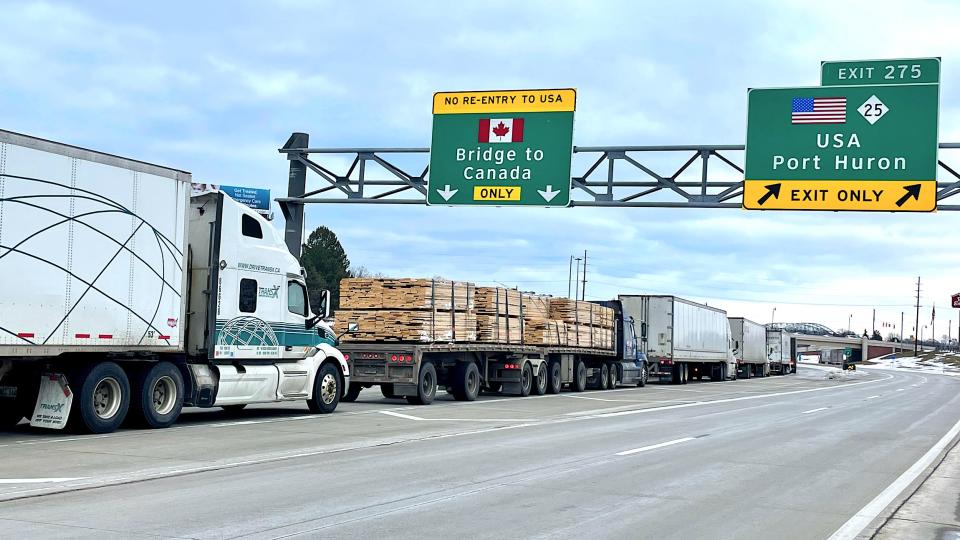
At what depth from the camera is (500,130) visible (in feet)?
76.1

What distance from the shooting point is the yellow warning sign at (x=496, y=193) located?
75.3 feet

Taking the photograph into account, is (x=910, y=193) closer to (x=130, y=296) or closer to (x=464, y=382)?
(x=464, y=382)

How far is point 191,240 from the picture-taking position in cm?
1684

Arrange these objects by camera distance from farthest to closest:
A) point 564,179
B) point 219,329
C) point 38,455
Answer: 1. point 564,179
2. point 219,329
3. point 38,455

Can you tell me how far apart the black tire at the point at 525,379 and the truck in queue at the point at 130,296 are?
10233 millimetres

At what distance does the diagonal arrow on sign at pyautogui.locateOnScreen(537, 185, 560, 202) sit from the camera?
2271 centimetres

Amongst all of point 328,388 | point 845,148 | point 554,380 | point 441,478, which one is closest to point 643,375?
point 554,380

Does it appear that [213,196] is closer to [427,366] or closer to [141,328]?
[141,328]

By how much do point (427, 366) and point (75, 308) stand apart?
11.1m

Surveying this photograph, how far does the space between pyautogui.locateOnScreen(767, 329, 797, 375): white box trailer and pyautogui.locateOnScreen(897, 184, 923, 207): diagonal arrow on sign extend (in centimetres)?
5482

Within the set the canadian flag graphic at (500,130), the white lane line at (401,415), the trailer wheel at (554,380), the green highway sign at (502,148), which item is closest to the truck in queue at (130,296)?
the white lane line at (401,415)

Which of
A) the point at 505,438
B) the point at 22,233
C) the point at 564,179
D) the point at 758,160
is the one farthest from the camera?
the point at 564,179

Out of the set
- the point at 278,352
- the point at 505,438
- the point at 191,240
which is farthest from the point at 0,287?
the point at 505,438

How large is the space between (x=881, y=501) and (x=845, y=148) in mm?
11434
